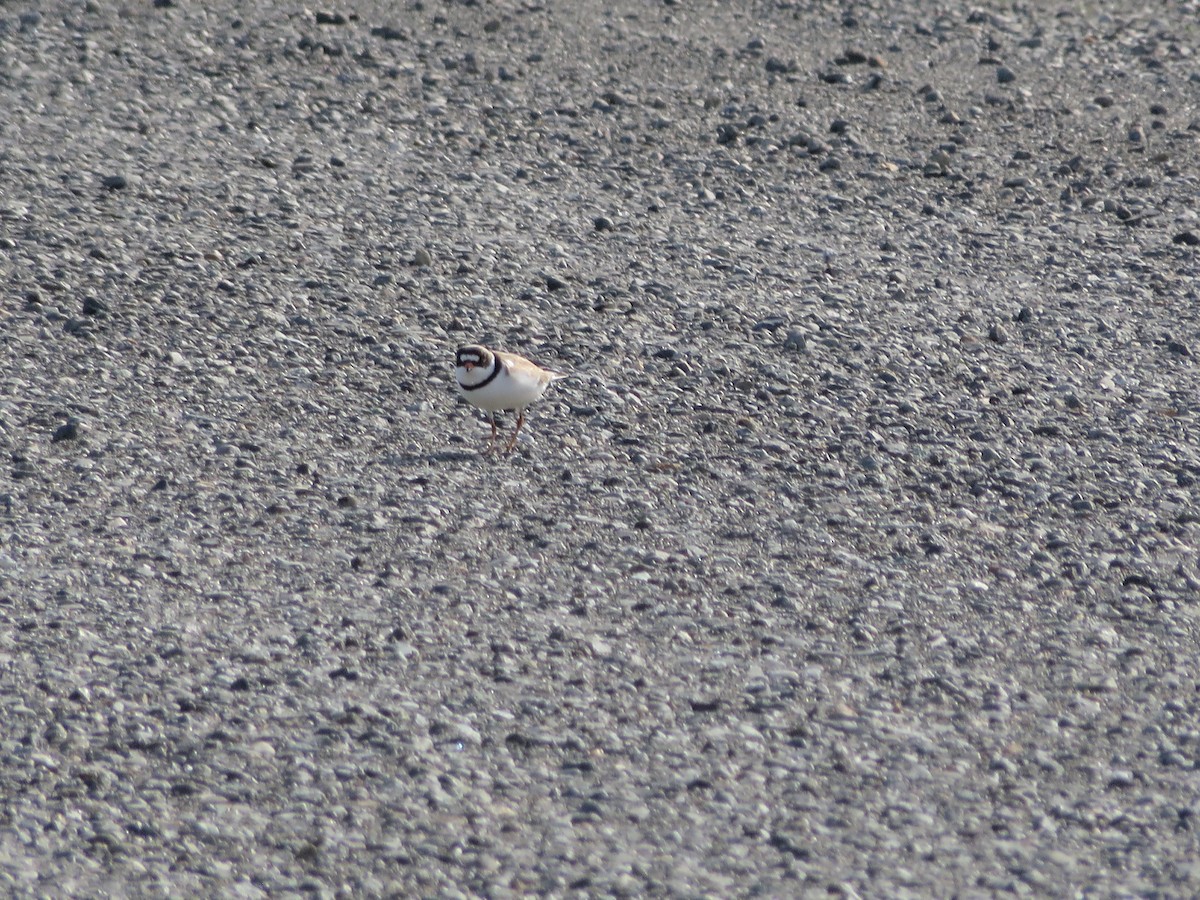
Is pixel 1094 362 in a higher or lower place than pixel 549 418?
higher

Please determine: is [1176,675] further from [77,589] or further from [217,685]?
[77,589]

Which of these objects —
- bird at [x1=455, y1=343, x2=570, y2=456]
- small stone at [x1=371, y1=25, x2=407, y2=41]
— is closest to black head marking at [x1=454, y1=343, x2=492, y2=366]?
bird at [x1=455, y1=343, x2=570, y2=456]

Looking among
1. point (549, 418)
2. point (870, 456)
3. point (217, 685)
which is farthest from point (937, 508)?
point (217, 685)

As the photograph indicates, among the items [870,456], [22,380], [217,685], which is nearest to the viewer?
[217,685]

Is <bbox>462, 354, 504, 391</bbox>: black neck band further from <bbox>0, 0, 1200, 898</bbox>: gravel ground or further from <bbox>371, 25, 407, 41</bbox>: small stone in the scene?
<bbox>371, 25, 407, 41</bbox>: small stone

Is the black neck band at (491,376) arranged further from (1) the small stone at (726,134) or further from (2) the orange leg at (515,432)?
(1) the small stone at (726,134)

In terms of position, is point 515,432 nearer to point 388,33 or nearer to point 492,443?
point 492,443
